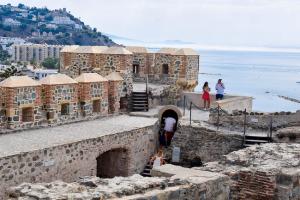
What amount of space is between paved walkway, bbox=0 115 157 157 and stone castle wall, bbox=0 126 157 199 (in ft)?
0.55

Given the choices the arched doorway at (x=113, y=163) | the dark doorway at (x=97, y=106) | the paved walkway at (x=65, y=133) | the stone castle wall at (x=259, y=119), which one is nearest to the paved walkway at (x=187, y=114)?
the paved walkway at (x=65, y=133)

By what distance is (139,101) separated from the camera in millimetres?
20062

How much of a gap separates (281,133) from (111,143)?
4.61 m

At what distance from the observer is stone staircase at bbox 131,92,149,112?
65.0 ft

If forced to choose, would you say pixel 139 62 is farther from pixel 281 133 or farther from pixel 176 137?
pixel 281 133

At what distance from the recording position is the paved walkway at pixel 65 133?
12766 millimetres

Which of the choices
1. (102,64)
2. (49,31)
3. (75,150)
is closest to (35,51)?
(49,31)

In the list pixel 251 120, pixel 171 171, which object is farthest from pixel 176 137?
pixel 171 171

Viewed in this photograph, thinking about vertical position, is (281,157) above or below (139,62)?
below

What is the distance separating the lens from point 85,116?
17156mm

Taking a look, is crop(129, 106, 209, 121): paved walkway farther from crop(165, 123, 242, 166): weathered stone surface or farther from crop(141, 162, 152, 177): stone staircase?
crop(141, 162, 152, 177): stone staircase

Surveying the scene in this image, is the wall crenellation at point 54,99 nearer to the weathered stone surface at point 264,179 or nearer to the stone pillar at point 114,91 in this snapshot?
the stone pillar at point 114,91

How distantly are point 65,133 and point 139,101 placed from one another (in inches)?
224

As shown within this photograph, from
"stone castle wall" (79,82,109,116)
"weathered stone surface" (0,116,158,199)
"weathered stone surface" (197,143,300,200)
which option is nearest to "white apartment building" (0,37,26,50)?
"stone castle wall" (79,82,109,116)
